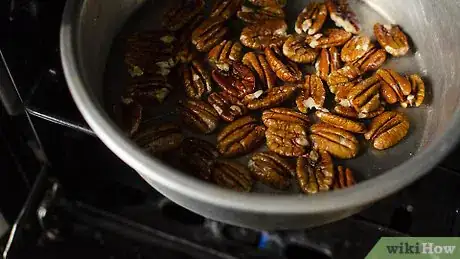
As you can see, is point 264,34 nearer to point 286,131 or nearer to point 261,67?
point 261,67

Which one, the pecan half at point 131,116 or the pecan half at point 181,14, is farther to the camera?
the pecan half at point 181,14

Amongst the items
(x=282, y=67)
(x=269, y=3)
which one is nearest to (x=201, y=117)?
(x=282, y=67)

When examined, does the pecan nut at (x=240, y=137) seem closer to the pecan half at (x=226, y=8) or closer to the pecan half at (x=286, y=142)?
the pecan half at (x=286, y=142)

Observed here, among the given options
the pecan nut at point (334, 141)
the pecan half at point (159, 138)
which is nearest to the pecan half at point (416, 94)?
the pecan nut at point (334, 141)

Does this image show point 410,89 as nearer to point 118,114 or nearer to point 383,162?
point 383,162

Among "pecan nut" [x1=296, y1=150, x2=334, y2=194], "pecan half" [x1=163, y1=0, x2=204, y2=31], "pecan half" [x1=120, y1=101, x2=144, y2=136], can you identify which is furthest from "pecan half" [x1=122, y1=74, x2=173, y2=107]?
"pecan nut" [x1=296, y1=150, x2=334, y2=194]

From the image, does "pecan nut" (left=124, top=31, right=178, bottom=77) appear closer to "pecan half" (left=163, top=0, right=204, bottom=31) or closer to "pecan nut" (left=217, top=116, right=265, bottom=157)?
"pecan half" (left=163, top=0, right=204, bottom=31)

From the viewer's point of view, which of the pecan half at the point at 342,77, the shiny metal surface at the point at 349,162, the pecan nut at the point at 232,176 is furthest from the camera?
the pecan half at the point at 342,77

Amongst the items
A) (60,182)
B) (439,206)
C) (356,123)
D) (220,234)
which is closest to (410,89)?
(356,123)
